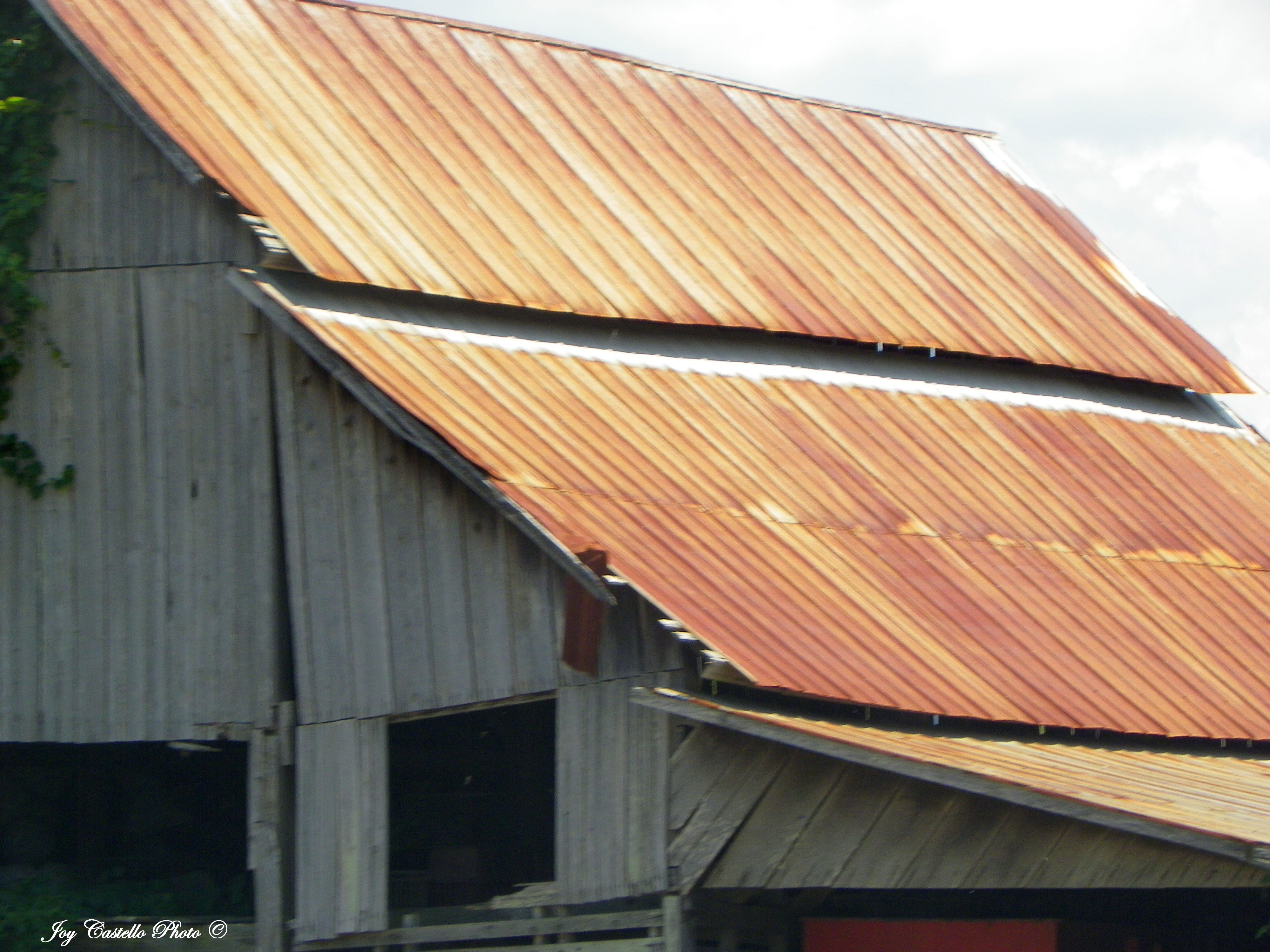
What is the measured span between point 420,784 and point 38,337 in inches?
202

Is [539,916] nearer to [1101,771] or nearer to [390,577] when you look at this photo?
[390,577]

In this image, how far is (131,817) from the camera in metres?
15.1

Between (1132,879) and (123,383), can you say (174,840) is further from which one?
(1132,879)

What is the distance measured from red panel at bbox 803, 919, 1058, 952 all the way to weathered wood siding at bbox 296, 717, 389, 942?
3199 mm

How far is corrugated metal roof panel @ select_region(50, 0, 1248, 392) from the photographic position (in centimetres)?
1485

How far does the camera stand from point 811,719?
1134cm

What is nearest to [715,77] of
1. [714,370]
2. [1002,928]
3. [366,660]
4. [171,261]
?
[714,370]

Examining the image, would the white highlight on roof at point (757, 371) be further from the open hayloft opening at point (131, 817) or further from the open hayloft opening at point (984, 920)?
the open hayloft opening at point (984, 920)

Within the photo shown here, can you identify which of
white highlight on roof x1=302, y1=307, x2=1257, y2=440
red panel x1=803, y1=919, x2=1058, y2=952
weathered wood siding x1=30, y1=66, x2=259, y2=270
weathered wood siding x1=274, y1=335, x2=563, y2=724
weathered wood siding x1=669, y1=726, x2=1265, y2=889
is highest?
weathered wood siding x1=30, y1=66, x2=259, y2=270

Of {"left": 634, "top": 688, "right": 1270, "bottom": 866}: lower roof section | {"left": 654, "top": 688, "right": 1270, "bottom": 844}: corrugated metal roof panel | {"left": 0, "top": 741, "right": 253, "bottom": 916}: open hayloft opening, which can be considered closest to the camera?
{"left": 634, "top": 688, "right": 1270, "bottom": 866}: lower roof section

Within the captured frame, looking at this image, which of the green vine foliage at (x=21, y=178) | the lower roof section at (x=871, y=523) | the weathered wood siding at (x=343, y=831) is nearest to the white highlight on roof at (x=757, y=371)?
the lower roof section at (x=871, y=523)

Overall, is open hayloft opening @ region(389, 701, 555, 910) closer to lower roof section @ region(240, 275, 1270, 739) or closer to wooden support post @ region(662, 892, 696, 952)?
lower roof section @ region(240, 275, 1270, 739)

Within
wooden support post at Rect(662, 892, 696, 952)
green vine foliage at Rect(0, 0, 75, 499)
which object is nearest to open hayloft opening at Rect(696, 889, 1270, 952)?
wooden support post at Rect(662, 892, 696, 952)

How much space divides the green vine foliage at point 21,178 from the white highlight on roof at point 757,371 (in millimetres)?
2424
